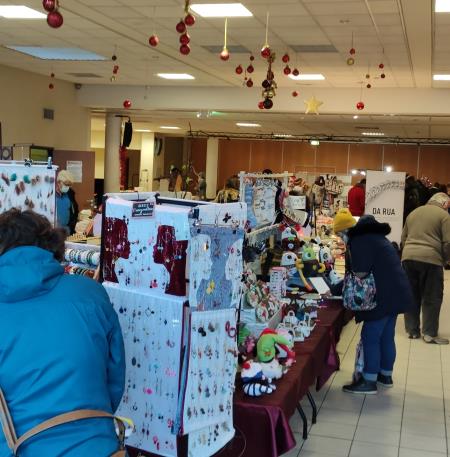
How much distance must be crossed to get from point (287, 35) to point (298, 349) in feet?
14.4

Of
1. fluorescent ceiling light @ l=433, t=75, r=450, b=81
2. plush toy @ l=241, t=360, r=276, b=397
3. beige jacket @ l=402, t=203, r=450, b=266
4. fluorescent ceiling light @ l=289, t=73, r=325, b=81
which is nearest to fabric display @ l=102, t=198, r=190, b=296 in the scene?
plush toy @ l=241, t=360, r=276, b=397

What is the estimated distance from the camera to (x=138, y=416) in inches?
112

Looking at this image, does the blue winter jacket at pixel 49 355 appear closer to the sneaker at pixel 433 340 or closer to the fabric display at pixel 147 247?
the fabric display at pixel 147 247

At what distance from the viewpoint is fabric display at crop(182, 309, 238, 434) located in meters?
2.69

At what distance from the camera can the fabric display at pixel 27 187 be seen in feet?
10.4

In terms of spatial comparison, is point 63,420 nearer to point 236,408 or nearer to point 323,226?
point 236,408

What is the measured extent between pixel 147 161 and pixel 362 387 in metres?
17.8

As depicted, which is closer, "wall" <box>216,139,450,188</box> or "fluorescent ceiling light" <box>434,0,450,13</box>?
"fluorescent ceiling light" <box>434,0,450,13</box>

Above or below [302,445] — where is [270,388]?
above

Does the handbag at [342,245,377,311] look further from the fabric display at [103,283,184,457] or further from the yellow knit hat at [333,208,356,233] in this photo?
the fabric display at [103,283,184,457]

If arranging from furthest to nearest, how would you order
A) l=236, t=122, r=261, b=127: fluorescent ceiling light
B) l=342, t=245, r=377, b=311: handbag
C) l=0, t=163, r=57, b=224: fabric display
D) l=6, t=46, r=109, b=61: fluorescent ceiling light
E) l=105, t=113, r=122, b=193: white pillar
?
l=236, t=122, r=261, b=127: fluorescent ceiling light < l=105, t=113, r=122, b=193: white pillar < l=6, t=46, r=109, b=61: fluorescent ceiling light < l=342, t=245, r=377, b=311: handbag < l=0, t=163, r=57, b=224: fabric display

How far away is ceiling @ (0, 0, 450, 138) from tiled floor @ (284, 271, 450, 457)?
3.24 metres

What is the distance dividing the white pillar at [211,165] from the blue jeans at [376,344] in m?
18.0

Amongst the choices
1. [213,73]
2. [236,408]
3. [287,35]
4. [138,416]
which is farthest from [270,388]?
[213,73]
